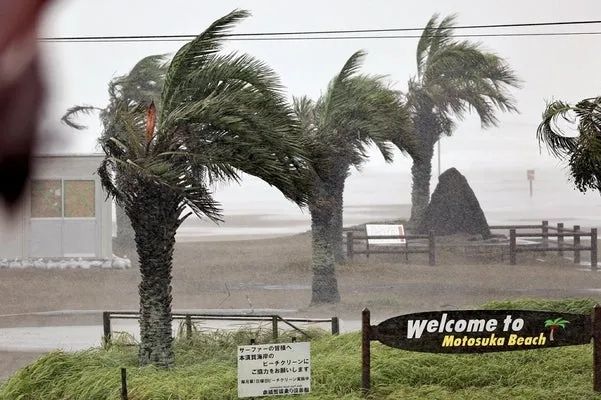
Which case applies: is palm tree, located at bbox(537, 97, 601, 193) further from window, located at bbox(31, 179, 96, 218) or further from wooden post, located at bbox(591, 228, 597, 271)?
window, located at bbox(31, 179, 96, 218)

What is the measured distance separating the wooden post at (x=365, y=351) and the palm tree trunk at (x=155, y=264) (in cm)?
170

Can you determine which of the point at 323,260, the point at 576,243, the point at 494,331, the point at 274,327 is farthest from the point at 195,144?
the point at 576,243

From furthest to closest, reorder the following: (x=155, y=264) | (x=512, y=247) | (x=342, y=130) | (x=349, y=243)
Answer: (x=512, y=247) < (x=349, y=243) < (x=342, y=130) < (x=155, y=264)

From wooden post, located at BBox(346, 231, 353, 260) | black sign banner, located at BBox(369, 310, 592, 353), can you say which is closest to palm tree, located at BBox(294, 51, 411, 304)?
wooden post, located at BBox(346, 231, 353, 260)

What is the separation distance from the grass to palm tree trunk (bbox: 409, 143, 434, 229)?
74.8 inches

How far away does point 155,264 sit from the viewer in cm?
634

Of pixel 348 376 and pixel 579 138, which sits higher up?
pixel 579 138

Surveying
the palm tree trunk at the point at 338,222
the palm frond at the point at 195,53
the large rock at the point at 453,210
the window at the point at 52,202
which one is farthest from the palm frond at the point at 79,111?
the large rock at the point at 453,210

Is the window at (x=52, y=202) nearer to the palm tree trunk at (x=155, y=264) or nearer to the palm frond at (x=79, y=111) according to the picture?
the palm frond at (x=79, y=111)

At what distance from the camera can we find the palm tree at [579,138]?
23.6 feet

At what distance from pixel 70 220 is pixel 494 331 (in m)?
3.72

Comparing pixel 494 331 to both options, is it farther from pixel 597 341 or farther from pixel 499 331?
pixel 597 341

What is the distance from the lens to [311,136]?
25.4 ft

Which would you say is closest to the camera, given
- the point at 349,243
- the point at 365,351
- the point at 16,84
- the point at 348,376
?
the point at 16,84
